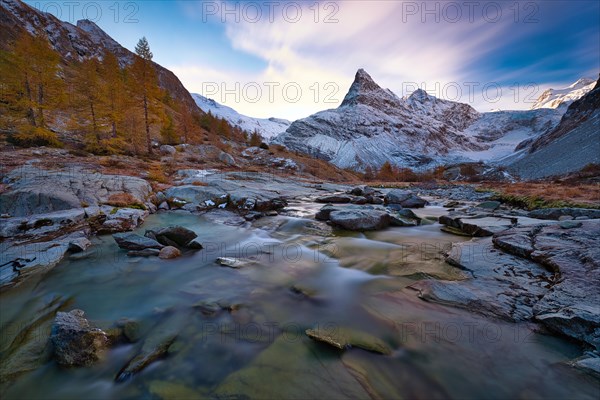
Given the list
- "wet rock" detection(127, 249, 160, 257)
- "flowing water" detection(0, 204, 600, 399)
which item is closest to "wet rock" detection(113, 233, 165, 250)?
"wet rock" detection(127, 249, 160, 257)

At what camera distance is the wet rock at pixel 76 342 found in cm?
335

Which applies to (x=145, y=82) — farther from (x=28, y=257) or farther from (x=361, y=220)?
(x=361, y=220)

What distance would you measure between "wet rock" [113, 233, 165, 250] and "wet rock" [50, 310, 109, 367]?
11.8 feet

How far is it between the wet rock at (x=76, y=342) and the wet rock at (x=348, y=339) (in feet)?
9.88

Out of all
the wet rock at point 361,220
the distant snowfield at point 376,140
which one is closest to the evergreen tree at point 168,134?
the wet rock at point 361,220

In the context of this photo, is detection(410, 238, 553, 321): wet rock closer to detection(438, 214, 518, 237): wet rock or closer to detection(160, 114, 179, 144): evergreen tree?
detection(438, 214, 518, 237): wet rock

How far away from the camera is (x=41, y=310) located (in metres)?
4.61

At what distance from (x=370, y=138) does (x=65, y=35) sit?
136 m

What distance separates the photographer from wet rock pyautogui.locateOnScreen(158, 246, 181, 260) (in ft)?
22.9

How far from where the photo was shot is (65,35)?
282ft

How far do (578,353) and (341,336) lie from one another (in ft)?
10.0

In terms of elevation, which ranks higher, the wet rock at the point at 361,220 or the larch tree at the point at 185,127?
the larch tree at the point at 185,127

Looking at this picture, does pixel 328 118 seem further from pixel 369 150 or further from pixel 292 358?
pixel 292 358

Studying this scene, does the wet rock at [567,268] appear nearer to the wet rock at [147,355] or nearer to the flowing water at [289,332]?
the flowing water at [289,332]
